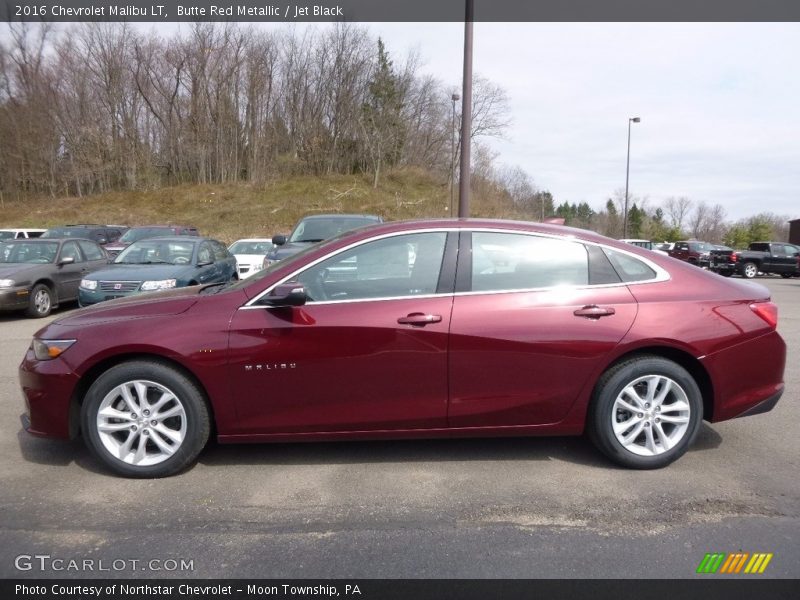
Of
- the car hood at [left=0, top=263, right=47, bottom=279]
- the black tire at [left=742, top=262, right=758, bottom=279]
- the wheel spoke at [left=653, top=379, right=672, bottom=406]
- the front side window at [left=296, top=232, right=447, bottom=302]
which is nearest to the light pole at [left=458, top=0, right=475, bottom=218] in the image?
the front side window at [left=296, top=232, right=447, bottom=302]

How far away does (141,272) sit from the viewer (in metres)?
8.68

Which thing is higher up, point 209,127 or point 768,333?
point 209,127

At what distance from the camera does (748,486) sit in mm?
3432

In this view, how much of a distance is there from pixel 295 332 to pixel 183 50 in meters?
50.8

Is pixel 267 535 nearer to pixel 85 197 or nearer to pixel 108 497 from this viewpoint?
pixel 108 497

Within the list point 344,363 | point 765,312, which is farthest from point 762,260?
point 344,363

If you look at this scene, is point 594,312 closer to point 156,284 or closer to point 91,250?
point 156,284

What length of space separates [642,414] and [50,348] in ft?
12.8

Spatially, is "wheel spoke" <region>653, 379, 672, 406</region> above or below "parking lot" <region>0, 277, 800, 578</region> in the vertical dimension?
above

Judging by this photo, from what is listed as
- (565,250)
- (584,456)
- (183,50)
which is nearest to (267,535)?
(584,456)

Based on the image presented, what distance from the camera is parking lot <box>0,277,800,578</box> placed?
265 centimetres

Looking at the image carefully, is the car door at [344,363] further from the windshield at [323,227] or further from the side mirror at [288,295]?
the windshield at [323,227]

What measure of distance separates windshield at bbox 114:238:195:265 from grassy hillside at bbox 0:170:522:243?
25.2 metres

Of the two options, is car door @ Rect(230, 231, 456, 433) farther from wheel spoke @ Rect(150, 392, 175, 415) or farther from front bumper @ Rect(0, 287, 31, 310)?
front bumper @ Rect(0, 287, 31, 310)
